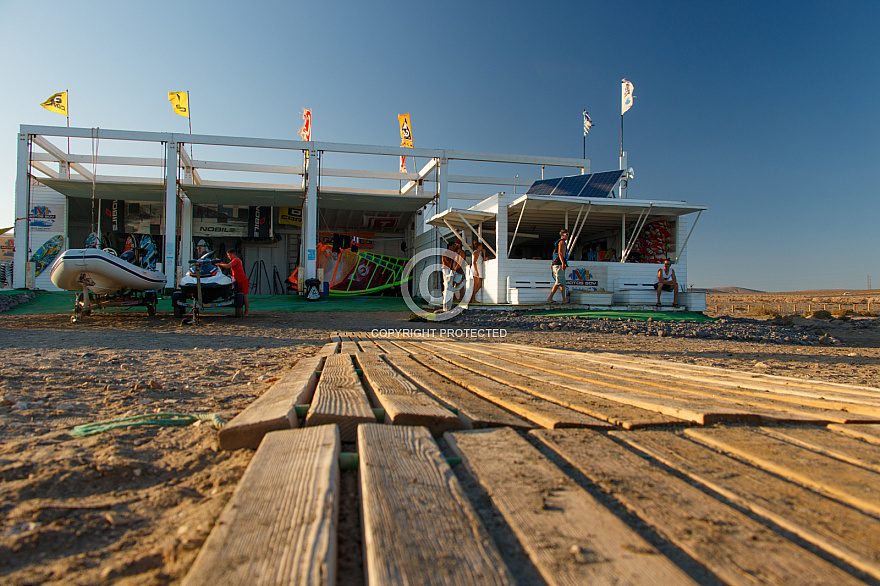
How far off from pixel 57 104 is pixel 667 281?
22.0 metres

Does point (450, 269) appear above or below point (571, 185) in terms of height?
below

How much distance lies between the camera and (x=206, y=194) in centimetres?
1983

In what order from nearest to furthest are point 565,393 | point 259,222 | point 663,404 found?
point 663,404 → point 565,393 → point 259,222

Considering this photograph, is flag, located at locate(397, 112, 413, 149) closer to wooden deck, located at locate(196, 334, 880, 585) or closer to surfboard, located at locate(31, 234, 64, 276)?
surfboard, located at locate(31, 234, 64, 276)

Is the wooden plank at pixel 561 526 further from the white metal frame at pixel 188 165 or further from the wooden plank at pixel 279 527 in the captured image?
the white metal frame at pixel 188 165

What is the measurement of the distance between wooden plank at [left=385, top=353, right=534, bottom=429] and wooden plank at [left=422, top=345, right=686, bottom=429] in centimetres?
33

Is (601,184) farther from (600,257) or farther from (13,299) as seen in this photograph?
(13,299)

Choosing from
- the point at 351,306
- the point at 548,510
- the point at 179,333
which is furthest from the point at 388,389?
the point at 351,306

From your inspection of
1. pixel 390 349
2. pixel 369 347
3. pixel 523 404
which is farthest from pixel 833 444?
pixel 369 347

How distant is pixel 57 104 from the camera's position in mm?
18141

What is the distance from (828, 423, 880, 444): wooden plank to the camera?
66.6 inches

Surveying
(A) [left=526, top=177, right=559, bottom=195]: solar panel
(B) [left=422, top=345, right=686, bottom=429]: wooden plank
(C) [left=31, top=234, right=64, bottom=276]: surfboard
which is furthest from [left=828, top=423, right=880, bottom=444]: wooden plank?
(C) [left=31, top=234, right=64, bottom=276]: surfboard

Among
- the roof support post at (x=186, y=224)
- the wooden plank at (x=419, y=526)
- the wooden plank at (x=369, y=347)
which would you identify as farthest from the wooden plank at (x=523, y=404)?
the roof support post at (x=186, y=224)

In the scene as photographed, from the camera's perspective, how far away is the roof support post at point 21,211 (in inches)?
679
